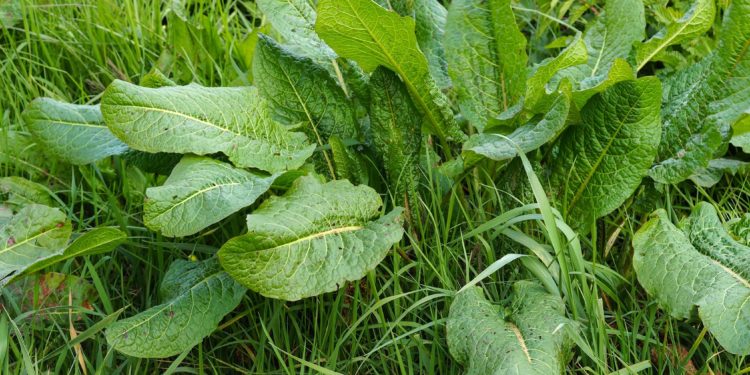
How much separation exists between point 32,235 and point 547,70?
142 centimetres

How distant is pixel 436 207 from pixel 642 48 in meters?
0.76

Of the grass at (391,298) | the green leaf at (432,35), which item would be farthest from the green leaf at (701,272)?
the green leaf at (432,35)

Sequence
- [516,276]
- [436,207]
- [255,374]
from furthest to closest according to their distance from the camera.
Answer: [436,207], [516,276], [255,374]

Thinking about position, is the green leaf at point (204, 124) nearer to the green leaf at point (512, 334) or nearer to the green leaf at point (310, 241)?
the green leaf at point (310, 241)

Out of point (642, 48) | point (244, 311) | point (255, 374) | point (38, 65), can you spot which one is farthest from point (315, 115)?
point (38, 65)

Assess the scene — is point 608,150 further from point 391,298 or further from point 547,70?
point 391,298

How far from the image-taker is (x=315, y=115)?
7.84ft

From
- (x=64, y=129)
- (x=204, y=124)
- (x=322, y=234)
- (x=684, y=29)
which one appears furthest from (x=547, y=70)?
(x=64, y=129)

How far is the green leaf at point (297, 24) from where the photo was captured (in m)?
2.44

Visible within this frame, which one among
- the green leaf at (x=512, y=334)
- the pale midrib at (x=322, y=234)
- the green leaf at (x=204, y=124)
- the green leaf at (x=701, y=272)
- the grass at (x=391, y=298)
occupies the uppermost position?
the green leaf at (x=204, y=124)

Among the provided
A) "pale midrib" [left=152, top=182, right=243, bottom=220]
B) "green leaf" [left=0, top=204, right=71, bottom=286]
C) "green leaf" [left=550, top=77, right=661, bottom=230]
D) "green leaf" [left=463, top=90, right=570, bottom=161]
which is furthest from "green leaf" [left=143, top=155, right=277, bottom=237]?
"green leaf" [left=550, top=77, right=661, bottom=230]

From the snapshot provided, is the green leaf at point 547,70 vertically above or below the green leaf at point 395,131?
above

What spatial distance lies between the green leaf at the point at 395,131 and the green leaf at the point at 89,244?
734mm

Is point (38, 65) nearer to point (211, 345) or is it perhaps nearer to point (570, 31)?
point (211, 345)
